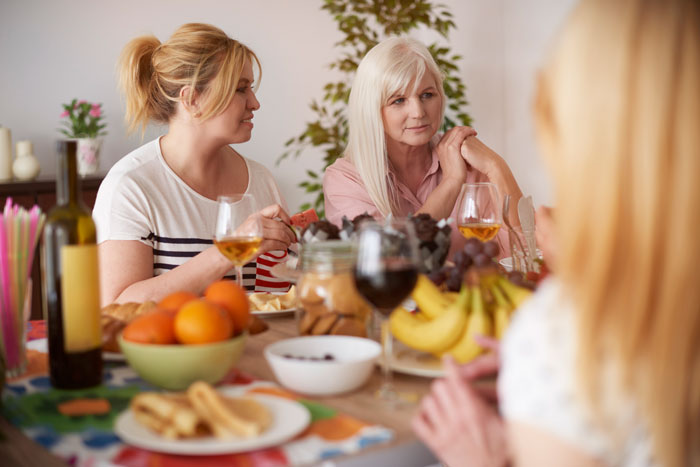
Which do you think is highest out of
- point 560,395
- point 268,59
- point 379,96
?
point 268,59

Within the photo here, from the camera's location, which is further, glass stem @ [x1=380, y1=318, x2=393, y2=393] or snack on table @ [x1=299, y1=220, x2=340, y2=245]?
snack on table @ [x1=299, y1=220, x2=340, y2=245]

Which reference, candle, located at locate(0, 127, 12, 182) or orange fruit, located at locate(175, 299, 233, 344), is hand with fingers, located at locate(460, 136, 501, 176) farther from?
candle, located at locate(0, 127, 12, 182)

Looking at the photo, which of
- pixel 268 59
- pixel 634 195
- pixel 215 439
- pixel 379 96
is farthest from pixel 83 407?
pixel 268 59

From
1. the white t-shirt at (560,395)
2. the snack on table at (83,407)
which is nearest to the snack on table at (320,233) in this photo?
the snack on table at (83,407)

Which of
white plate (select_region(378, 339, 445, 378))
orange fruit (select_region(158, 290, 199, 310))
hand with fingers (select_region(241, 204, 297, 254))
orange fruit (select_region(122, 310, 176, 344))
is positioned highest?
hand with fingers (select_region(241, 204, 297, 254))

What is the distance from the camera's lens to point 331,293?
1.23m

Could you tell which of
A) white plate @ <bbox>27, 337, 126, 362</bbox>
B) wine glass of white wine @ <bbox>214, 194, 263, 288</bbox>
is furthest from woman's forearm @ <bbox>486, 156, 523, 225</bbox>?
white plate @ <bbox>27, 337, 126, 362</bbox>

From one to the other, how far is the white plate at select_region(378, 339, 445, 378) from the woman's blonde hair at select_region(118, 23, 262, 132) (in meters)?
1.30

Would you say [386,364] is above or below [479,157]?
below

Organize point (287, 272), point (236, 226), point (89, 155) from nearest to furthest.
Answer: point (236, 226), point (287, 272), point (89, 155)

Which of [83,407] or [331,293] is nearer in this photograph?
[83,407]

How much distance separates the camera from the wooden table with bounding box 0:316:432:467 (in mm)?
903

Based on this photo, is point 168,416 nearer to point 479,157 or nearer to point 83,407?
point 83,407

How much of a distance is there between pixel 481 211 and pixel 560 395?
1.13m
